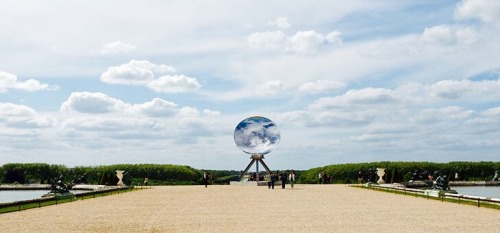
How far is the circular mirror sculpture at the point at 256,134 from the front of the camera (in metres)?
72.8

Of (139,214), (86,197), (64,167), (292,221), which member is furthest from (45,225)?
(64,167)

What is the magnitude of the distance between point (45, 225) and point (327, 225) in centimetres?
1023

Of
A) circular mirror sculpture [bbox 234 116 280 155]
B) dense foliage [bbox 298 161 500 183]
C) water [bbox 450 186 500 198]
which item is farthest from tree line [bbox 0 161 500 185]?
water [bbox 450 186 500 198]

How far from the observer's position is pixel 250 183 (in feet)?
220

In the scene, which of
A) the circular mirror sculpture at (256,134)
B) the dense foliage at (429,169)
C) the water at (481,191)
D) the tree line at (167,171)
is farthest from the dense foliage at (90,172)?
the water at (481,191)

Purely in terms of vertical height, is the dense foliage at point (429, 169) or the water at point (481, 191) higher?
the dense foliage at point (429, 169)

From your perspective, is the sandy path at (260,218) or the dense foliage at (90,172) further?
the dense foliage at (90,172)

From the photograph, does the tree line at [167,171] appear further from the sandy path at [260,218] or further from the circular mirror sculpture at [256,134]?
the sandy path at [260,218]

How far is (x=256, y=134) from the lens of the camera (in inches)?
2891

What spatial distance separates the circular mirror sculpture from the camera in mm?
72750

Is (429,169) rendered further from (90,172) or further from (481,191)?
(90,172)

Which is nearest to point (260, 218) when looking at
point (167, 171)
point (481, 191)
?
point (481, 191)

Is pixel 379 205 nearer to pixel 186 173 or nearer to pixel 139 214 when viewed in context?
pixel 139 214

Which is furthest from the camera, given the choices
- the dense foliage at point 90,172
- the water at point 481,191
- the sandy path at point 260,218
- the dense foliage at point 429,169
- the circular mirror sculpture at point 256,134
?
the dense foliage at point 429,169
